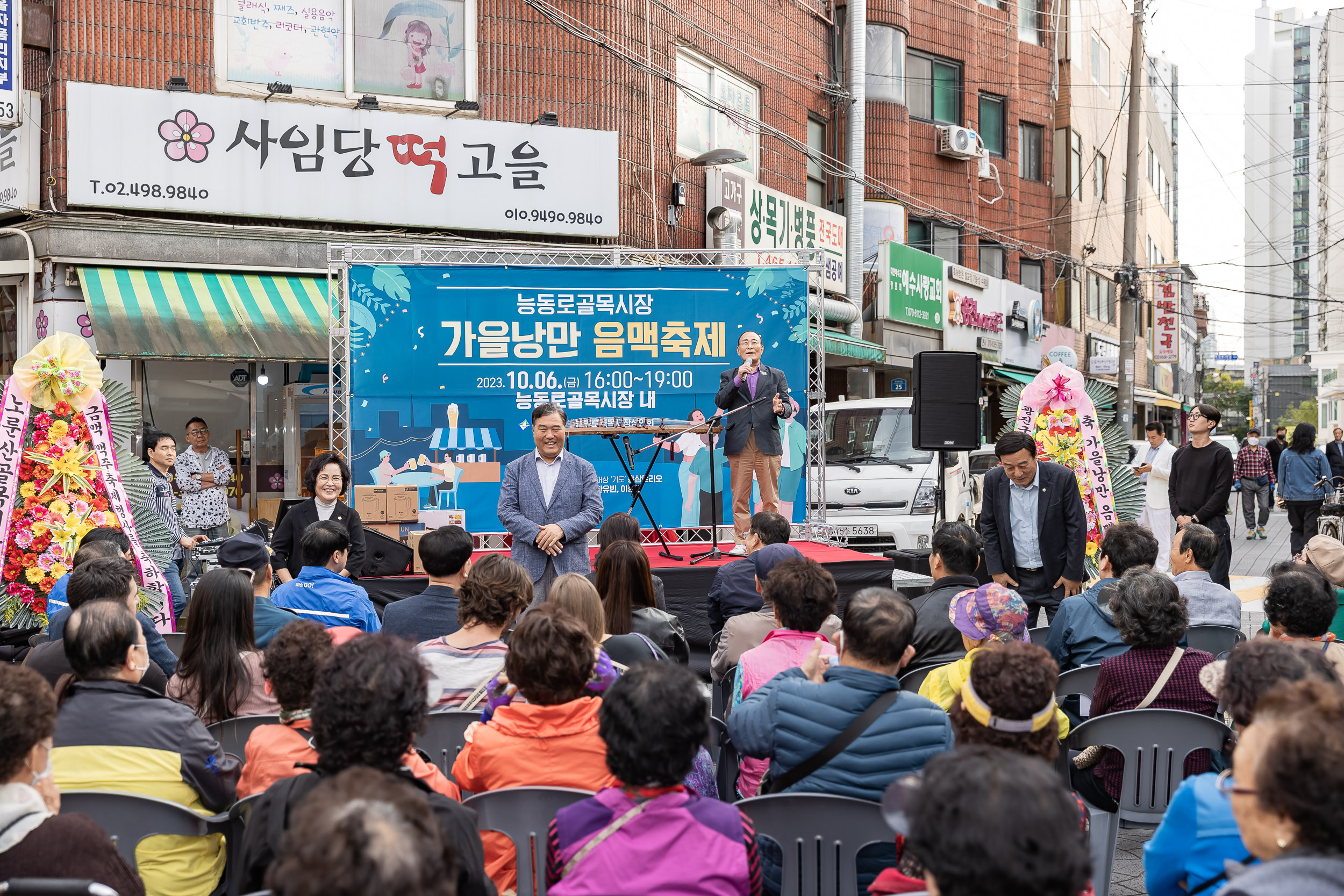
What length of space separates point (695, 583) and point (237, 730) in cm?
511

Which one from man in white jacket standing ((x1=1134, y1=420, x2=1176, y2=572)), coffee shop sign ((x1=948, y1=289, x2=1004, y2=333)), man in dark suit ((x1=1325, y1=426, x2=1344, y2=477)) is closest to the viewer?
man in white jacket standing ((x1=1134, y1=420, x2=1176, y2=572))

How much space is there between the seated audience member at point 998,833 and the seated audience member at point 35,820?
5.33ft

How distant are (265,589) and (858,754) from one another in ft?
10.6

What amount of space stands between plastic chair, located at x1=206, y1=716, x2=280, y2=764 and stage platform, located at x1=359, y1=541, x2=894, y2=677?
4214mm

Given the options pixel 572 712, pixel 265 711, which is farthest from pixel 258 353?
pixel 572 712

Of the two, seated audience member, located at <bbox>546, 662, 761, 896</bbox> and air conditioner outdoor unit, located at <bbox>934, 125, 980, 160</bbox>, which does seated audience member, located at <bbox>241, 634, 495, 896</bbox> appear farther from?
air conditioner outdoor unit, located at <bbox>934, 125, 980, 160</bbox>

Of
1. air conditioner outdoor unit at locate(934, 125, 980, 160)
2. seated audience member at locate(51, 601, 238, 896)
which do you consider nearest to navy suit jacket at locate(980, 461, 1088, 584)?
seated audience member at locate(51, 601, 238, 896)

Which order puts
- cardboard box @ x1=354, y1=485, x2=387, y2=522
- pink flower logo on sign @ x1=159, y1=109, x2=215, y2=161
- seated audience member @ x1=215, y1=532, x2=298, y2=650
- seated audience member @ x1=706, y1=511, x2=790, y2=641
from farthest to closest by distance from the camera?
pink flower logo on sign @ x1=159, y1=109, x2=215, y2=161
cardboard box @ x1=354, y1=485, x2=387, y2=522
seated audience member @ x1=706, y1=511, x2=790, y2=641
seated audience member @ x1=215, y1=532, x2=298, y2=650

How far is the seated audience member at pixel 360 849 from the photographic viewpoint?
1480mm

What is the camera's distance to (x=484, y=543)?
984 cm

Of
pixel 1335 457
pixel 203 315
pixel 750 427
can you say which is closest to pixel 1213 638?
pixel 750 427

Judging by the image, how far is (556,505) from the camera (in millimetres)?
6750

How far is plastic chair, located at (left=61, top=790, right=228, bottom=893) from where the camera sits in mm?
2818

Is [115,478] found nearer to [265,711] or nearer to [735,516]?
[265,711]
